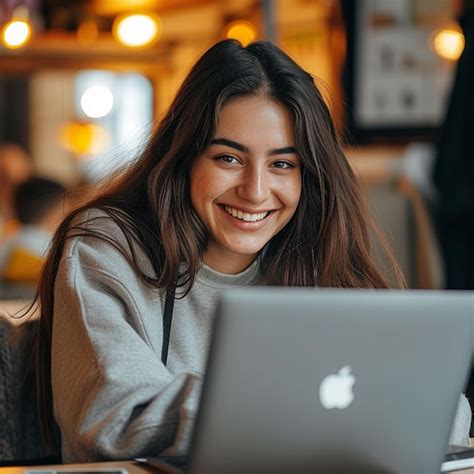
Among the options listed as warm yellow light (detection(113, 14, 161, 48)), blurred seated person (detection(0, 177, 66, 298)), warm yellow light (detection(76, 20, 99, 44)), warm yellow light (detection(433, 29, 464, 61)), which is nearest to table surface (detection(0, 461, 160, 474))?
blurred seated person (detection(0, 177, 66, 298))

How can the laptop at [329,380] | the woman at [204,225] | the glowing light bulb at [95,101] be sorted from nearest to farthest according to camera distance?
the laptop at [329,380] < the woman at [204,225] < the glowing light bulb at [95,101]

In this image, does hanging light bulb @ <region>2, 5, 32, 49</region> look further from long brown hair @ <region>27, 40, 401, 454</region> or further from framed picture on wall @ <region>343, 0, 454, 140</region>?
long brown hair @ <region>27, 40, 401, 454</region>

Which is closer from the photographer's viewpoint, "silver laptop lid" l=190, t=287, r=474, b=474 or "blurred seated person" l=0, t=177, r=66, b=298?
"silver laptop lid" l=190, t=287, r=474, b=474

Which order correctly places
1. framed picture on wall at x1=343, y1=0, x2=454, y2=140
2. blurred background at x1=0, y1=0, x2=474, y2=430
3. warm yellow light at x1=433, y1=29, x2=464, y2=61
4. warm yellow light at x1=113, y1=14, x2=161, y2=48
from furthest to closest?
warm yellow light at x1=113, y1=14, x2=161, y2=48
framed picture on wall at x1=343, y1=0, x2=454, y2=140
warm yellow light at x1=433, y1=29, x2=464, y2=61
blurred background at x1=0, y1=0, x2=474, y2=430

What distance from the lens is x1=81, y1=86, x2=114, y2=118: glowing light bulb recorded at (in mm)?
13938

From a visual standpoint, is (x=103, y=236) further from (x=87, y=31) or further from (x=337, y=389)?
Result: (x=87, y=31)

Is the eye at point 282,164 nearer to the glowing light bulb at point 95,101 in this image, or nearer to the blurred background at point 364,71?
the blurred background at point 364,71

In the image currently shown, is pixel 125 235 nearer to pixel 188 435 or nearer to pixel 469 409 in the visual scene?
pixel 188 435

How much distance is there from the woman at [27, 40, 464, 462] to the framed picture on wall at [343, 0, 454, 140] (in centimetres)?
345

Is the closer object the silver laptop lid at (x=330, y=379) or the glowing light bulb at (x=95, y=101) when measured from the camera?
the silver laptop lid at (x=330, y=379)

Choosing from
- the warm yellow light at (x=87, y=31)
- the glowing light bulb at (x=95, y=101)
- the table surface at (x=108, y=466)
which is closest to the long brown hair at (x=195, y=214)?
the table surface at (x=108, y=466)

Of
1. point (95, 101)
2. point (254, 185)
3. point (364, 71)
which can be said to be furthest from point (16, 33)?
point (95, 101)

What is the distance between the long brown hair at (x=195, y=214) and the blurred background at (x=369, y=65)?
1.33m

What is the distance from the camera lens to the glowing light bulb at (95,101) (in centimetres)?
1394
